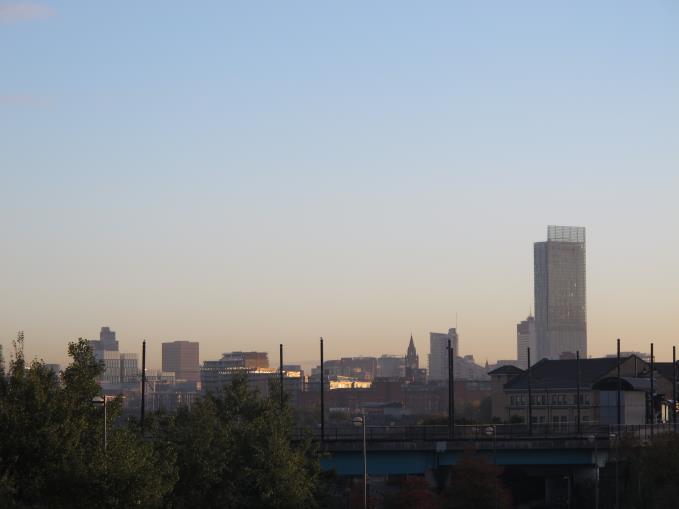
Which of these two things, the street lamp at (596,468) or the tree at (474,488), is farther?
the street lamp at (596,468)

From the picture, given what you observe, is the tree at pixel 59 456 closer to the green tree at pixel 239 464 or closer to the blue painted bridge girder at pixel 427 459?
the green tree at pixel 239 464

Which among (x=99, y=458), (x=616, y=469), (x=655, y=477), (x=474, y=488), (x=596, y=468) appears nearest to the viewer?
(x=99, y=458)

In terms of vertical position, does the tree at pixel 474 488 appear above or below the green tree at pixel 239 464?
below

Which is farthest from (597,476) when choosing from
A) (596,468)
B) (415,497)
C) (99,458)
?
(99,458)

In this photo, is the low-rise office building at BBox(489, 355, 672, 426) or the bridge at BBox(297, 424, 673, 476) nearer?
the bridge at BBox(297, 424, 673, 476)

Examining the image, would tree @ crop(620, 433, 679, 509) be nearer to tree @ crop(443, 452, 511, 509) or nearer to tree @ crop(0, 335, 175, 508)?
tree @ crop(443, 452, 511, 509)

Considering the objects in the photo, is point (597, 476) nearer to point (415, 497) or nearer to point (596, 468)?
point (596, 468)

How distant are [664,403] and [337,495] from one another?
5402 cm

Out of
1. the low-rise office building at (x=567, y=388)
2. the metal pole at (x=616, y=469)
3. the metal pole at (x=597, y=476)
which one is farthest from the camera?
the low-rise office building at (x=567, y=388)

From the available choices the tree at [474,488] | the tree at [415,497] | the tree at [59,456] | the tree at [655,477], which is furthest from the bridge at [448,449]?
the tree at [59,456]

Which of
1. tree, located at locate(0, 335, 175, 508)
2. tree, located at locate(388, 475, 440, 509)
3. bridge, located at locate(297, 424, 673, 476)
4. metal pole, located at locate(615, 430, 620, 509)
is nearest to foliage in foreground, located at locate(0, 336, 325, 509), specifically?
tree, located at locate(0, 335, 175, 508)

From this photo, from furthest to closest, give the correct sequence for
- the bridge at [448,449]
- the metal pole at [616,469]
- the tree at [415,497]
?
the bridge at [448,449] < the metal pole at [616,469] < the tree at [415,497]

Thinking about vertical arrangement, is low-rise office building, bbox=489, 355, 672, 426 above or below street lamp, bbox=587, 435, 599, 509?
above

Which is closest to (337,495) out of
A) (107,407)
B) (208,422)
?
(208,422)
